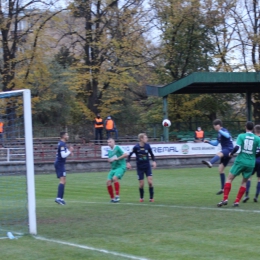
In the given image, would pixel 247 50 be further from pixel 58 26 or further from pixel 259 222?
pixel 259 222

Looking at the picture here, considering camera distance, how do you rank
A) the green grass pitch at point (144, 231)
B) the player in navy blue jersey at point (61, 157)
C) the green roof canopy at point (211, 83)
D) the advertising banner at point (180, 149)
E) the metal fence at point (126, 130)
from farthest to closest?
the metal fence at point (126, 130) → the green roof canopy at point (211, 83) → the advertising banner at point (180, 149) → the player in navy blue jersey at point (61, 157) → the green grass pitch at point (144, 231)

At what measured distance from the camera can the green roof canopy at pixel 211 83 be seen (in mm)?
33000

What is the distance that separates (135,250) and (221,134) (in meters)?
7.35

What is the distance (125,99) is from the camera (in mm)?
51625

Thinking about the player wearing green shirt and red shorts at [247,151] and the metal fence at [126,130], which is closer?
the player wearing green shirt and red shorts at [247,151]

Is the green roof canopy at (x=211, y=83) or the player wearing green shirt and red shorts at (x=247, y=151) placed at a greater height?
the green roof canopy at (x=211, y=83)

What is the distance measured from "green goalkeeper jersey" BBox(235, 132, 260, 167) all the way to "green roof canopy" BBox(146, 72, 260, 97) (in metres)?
20.8

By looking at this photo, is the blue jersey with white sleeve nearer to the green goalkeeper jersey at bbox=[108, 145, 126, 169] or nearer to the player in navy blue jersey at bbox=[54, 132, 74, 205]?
the green goalkeeper jersey at bbox=[108, 145, 126, 169]

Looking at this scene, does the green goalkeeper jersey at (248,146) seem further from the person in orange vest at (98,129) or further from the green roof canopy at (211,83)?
the person in orange vest at (98,129)

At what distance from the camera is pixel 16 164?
44.8ft

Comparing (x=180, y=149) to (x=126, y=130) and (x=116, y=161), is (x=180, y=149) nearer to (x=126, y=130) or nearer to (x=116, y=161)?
(x=126, y=130)

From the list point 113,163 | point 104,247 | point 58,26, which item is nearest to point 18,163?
point 113,163

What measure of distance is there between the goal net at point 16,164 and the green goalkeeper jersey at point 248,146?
189 inches

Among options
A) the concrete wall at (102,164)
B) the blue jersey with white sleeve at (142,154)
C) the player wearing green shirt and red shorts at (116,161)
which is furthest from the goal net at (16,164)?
the concrete wall at (102,164)
